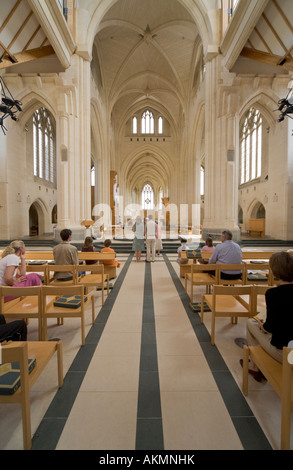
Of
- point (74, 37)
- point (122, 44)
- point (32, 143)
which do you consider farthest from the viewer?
point (122, 44)

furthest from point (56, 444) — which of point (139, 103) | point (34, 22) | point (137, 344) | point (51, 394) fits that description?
point (139, 103)

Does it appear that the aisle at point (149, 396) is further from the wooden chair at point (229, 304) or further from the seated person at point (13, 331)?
the seated person at point (13, 331)

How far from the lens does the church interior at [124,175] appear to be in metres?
1.86

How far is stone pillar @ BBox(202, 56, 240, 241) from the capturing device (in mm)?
11664

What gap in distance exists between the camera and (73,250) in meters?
4.08

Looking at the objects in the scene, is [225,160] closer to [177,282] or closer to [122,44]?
[177,282]

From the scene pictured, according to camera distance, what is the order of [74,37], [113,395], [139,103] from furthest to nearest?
[139,103]
[74,37]
[113,395]

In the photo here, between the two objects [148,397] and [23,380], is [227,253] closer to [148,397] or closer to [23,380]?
[148,397]

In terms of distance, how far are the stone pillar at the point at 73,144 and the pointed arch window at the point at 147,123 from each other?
19.4 meters

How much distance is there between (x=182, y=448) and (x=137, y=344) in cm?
140

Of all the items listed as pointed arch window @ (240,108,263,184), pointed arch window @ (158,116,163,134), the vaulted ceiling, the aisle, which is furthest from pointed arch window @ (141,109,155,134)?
the aisle

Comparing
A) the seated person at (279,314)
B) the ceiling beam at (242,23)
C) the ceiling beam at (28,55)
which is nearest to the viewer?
the seated person at (279,314)

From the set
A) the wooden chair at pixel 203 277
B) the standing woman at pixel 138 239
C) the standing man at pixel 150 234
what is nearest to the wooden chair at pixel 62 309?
the wooden chair at pixel 203 277

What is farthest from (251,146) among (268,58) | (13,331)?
(13,331)
